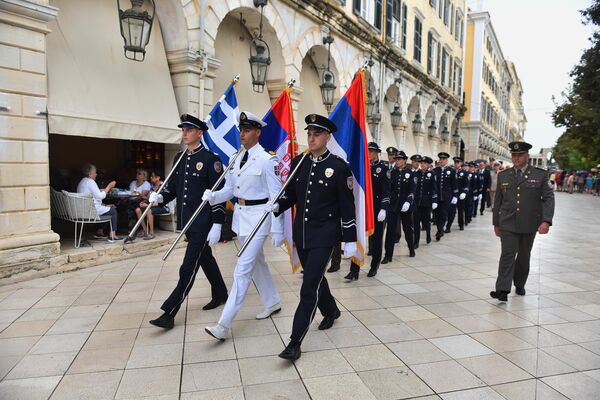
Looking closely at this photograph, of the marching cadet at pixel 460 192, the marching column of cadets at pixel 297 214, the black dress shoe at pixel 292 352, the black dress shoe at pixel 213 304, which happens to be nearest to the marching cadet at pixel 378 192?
the marching column of cadets at pixel 297 214

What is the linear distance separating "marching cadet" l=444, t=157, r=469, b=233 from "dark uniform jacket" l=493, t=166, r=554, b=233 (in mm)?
6651

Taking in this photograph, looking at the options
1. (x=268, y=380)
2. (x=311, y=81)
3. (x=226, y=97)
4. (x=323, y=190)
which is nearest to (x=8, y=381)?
(x=268, y=380)

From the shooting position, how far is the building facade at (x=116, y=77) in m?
6.20

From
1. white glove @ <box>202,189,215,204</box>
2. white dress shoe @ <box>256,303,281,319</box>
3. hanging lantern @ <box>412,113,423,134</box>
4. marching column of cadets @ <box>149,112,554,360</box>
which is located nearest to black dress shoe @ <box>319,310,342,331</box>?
marching column of cadets @ <box>149,112,554,360</box>

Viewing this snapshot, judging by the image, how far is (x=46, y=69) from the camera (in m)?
6.64

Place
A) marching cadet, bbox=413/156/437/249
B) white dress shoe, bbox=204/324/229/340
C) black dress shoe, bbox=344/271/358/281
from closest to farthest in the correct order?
white dress shoe, bbox=204/324/229/340, black dress shoe, bbox=344/271/358/281, marching cadet, bbox=413/156/437/249

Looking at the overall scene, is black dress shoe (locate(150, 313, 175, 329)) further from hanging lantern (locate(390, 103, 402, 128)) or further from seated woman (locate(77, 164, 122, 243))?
hanging lantern (locate(390, 103, 402, 128))

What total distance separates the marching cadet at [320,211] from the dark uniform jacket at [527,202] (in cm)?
282

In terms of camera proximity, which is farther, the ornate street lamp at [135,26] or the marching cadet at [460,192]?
the marching cadet at [460,192]

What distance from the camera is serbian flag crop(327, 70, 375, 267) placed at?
4965 mm

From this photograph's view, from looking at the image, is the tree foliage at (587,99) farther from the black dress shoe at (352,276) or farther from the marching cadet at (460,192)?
the black dress shoe at (352,276)

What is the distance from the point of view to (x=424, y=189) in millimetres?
9555

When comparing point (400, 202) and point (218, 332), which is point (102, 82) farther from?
point (400, 202)

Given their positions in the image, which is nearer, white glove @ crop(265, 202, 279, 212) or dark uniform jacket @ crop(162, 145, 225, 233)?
white glove @ crop(265, 202, 279, 212)
